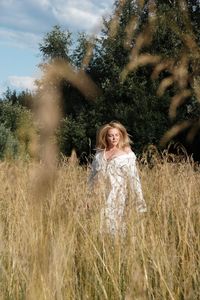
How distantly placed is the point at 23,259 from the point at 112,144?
7.62 ft

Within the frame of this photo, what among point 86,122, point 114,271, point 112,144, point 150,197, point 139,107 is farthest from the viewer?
point 86,122

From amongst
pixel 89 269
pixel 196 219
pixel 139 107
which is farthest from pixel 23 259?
pixel 139 107

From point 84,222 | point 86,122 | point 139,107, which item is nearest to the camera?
point 84,222

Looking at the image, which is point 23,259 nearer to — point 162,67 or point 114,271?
point 114,271

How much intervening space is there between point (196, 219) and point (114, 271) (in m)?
1.16

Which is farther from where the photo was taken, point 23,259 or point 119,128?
point 119,128

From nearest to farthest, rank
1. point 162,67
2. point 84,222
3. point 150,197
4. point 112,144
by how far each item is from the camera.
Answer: point 162,67
point 84,222
point 150,197
point 112,144

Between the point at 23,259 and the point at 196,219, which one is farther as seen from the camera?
the point at 196,219

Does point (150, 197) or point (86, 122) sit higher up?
point (86, 122)

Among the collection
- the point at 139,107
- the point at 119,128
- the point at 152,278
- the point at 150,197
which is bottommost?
the point at 152,278

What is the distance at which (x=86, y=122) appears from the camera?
1766 cm

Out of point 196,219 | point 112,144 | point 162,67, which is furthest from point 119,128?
point 162,67

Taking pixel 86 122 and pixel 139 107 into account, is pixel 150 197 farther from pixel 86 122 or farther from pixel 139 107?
pixel 86 122

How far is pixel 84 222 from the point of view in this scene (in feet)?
8.14
